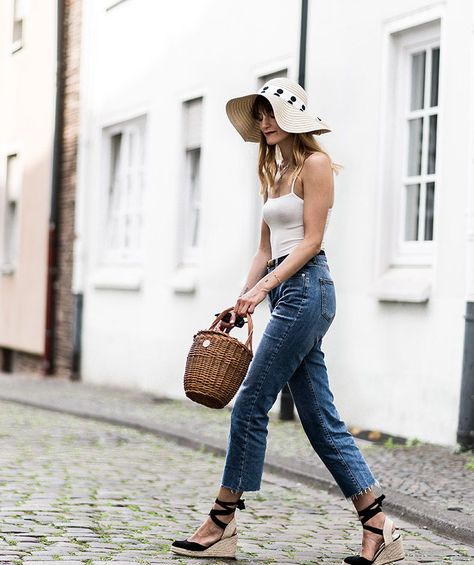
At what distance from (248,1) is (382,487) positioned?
6760 mm

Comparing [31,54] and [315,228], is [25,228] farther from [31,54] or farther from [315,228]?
[315,228]

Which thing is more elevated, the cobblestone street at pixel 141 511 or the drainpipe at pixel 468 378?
the drainpipe at pixel 468 378

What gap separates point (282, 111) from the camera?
5.47 meters

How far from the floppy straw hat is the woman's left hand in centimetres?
66

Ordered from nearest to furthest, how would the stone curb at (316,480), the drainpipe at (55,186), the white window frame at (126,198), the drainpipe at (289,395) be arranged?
the stone curb at (316,480) < the drainpipe at (289,395) < the white window frame at (126,198) < the drainpipe at (55,186)

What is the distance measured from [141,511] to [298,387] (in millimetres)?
1850

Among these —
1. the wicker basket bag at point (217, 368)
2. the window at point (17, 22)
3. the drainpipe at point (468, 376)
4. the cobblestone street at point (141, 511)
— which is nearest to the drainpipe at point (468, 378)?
the drainpipe at point (468, 376)

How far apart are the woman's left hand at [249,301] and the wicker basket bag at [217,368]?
56 mm

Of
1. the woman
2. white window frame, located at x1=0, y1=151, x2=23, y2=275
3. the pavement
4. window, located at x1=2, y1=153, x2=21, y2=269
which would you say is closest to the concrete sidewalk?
the pavement

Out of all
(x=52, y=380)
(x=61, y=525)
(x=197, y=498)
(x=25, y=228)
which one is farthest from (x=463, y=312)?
(x=25, y=228)

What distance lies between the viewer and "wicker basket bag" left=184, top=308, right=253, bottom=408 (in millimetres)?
5504

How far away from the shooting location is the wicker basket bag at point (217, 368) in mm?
5504

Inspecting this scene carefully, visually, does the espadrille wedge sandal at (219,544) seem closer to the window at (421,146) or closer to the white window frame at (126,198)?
the window at (421,146)

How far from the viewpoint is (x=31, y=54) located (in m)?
20.0
